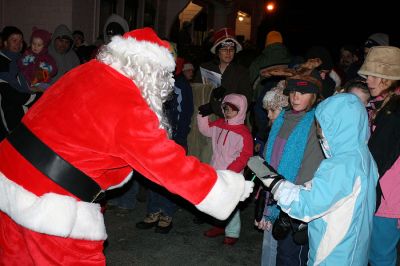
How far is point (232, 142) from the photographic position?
461cm

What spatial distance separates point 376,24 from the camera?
28.0 m

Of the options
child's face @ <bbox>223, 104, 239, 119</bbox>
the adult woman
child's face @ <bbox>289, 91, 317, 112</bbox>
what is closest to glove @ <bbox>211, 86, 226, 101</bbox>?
the adult woman

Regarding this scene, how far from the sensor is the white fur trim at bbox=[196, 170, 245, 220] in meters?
2.13

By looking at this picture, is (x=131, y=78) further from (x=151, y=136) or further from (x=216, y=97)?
(x=216, y=97)

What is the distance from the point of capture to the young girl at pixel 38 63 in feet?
18.5

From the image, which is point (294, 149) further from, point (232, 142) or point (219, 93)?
point (219, 93)

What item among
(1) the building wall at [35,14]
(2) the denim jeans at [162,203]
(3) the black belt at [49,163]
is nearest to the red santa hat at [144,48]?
(3) the black belt at [49,163]

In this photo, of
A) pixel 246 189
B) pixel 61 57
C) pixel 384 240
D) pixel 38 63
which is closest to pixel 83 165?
pixel 246 189

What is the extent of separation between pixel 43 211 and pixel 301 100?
7.56 feet

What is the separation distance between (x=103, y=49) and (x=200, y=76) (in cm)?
354

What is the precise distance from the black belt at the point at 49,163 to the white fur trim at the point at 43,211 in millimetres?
71

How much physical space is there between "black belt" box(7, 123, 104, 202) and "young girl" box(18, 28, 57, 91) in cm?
366

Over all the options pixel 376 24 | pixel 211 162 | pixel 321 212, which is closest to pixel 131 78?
pixel 321 212

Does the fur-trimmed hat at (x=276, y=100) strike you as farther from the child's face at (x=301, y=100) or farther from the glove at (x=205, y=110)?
the glove at (x=205, y=110)
